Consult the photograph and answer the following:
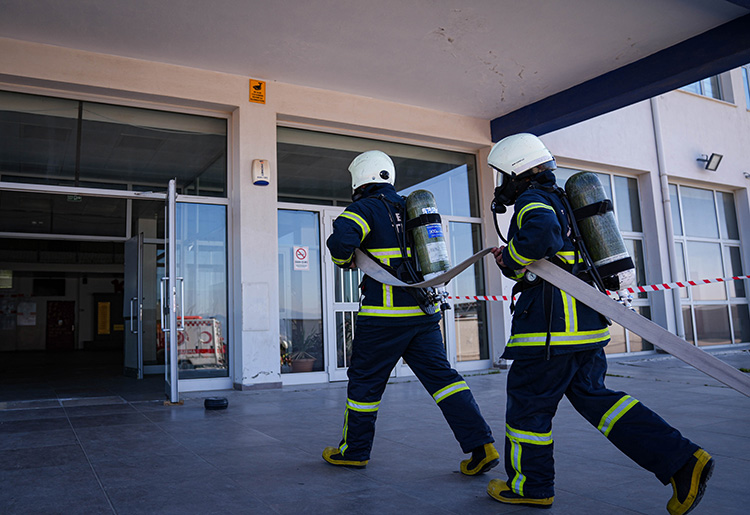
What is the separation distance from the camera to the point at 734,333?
11.5m

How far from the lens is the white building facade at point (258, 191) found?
21.1 ft

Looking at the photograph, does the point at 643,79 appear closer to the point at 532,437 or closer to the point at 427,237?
the point at 427,237

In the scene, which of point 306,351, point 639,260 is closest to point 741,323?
point 639,260

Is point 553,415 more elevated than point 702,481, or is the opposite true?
point 553,415

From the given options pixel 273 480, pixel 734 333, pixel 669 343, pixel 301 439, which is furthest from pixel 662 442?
pixel 734 333

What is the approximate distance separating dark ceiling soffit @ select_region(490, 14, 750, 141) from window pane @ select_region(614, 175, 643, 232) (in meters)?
3.14

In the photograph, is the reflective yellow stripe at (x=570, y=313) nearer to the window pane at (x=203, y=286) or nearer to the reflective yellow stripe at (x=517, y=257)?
the reflective yellow stripe at (x=517, y=257)

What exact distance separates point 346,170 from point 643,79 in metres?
3.92

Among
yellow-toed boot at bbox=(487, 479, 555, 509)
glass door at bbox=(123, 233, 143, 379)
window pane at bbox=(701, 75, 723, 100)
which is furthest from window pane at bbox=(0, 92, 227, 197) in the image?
window pane at bbox=(701, 75, 723, 100)

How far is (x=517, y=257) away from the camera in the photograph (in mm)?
2572

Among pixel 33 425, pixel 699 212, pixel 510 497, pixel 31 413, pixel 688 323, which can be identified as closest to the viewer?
pixel 510 497

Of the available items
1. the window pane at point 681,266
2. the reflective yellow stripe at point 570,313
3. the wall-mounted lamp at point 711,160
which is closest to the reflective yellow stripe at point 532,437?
the reflective yellow stripe at point 570,313

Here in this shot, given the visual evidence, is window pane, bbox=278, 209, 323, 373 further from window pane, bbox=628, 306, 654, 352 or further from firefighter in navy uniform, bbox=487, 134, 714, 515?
window pane, bbox=628, 306, 654, 352

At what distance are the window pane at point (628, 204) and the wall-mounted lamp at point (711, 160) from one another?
175cm
